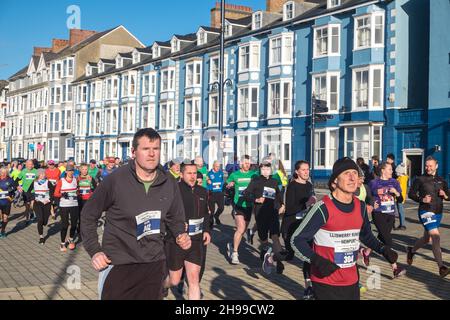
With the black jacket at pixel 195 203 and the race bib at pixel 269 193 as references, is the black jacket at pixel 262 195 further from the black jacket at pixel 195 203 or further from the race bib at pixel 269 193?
the black jacket at pixel 195 203

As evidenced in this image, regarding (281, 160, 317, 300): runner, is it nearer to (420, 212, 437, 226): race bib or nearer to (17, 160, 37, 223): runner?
(420, 212, 437, 226): race bib

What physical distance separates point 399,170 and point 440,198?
5.93 m

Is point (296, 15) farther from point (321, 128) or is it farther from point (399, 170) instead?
point (399, 170)

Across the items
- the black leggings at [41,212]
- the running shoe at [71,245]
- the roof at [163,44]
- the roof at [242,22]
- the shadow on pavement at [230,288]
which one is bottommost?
the running shoe at [71,245]

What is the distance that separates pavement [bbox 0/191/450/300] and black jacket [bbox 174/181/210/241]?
1.06 meters

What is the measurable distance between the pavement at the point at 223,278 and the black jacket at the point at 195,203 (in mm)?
1063

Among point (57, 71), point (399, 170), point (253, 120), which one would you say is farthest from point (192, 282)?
point (57, 71)

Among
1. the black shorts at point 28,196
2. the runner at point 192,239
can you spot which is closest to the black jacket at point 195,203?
the runner at point 192,239

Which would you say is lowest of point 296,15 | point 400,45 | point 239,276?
point 239,276

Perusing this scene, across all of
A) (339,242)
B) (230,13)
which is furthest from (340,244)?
(230,13)

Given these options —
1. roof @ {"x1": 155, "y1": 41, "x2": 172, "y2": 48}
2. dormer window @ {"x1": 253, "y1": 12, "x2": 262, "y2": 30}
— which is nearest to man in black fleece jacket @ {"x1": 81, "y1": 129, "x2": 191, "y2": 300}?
dormer window @ {"x1": 253, "y1": 12, "x2": 262, "y2": 30}

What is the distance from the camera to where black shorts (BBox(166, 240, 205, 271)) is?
7113 mm

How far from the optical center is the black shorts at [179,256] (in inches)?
280

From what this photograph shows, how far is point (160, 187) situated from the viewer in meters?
4.79
